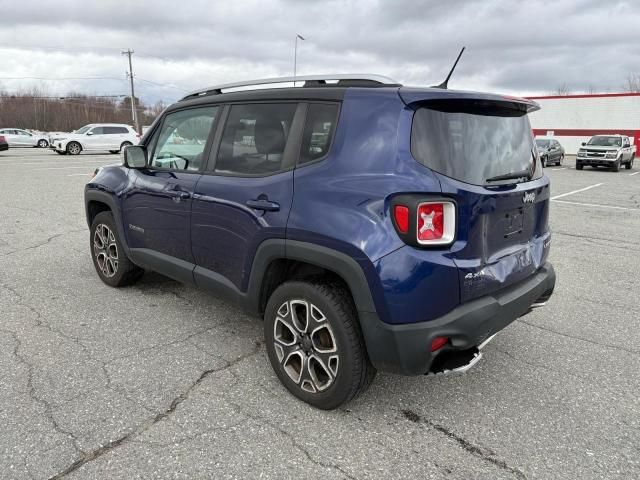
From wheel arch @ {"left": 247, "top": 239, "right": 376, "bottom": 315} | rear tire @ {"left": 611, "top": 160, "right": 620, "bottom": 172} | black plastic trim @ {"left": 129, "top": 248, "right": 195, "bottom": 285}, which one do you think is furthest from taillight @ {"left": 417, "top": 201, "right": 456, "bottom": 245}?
rear tire @ {"left": 611, "top": 160, "right": 620, "bottom": 172}

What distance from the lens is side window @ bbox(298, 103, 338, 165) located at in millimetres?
2619

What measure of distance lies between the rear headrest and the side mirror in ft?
4.43

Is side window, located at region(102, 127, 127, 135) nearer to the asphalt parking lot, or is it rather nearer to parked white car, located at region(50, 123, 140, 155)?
parked white car, located at region(50, 123, 140, 155)

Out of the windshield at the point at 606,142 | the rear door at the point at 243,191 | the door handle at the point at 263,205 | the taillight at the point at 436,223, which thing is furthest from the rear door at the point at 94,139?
the taillight at the point at 436,223

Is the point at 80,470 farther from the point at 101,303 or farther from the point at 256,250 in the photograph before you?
the point at 101,303

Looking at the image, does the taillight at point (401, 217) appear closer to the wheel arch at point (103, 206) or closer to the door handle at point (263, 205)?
the door handle at point (263, 205)

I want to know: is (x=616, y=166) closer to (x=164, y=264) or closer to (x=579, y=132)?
(x=579, y=132)

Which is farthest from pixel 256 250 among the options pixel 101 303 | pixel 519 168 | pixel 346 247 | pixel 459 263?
pixel 101 303

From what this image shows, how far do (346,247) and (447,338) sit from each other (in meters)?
0.66

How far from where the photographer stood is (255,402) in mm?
2748

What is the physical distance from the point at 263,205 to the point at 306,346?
846 mm

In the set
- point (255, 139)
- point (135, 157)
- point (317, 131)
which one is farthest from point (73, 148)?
point (317, 131)

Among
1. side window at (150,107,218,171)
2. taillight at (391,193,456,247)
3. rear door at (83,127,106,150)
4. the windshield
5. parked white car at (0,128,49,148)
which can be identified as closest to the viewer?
taillight at (391,193,456,247)

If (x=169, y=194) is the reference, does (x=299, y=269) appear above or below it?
below
